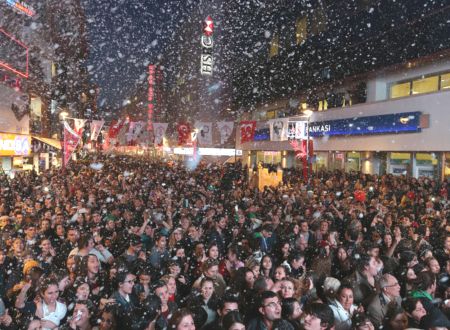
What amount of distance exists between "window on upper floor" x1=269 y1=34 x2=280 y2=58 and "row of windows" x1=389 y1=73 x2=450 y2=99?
44.4 feet

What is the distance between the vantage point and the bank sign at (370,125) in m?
17.6

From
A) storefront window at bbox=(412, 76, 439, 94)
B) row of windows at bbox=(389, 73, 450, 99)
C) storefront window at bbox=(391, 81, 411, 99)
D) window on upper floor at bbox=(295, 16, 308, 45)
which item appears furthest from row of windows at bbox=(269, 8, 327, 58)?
storefront window at bbox=(412, 76, 439, 94)

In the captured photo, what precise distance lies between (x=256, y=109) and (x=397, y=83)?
17.9 metres

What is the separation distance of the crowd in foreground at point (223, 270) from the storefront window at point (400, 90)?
1026 centimetres

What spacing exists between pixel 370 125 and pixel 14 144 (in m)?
17.9

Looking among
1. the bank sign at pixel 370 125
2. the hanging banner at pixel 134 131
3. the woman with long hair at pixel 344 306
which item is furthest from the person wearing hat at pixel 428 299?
Result: the hanging banner at pixel 134 131

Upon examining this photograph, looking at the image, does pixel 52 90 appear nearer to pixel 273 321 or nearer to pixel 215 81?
pixel 215 81

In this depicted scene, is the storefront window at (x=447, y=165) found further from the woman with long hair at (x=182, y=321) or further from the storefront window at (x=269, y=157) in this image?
the storefront window at (x=269, y=157)

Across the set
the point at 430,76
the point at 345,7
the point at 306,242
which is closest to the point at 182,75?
the point at 345,7

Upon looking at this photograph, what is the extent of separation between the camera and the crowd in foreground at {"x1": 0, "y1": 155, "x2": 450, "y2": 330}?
13.4ft

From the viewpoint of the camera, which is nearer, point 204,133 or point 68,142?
point 68,142

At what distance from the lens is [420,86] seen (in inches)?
727

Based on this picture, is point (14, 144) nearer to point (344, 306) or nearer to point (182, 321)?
→ point (182, 321)

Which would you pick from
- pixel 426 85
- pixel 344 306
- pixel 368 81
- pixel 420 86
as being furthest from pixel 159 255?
pixel 368 81
